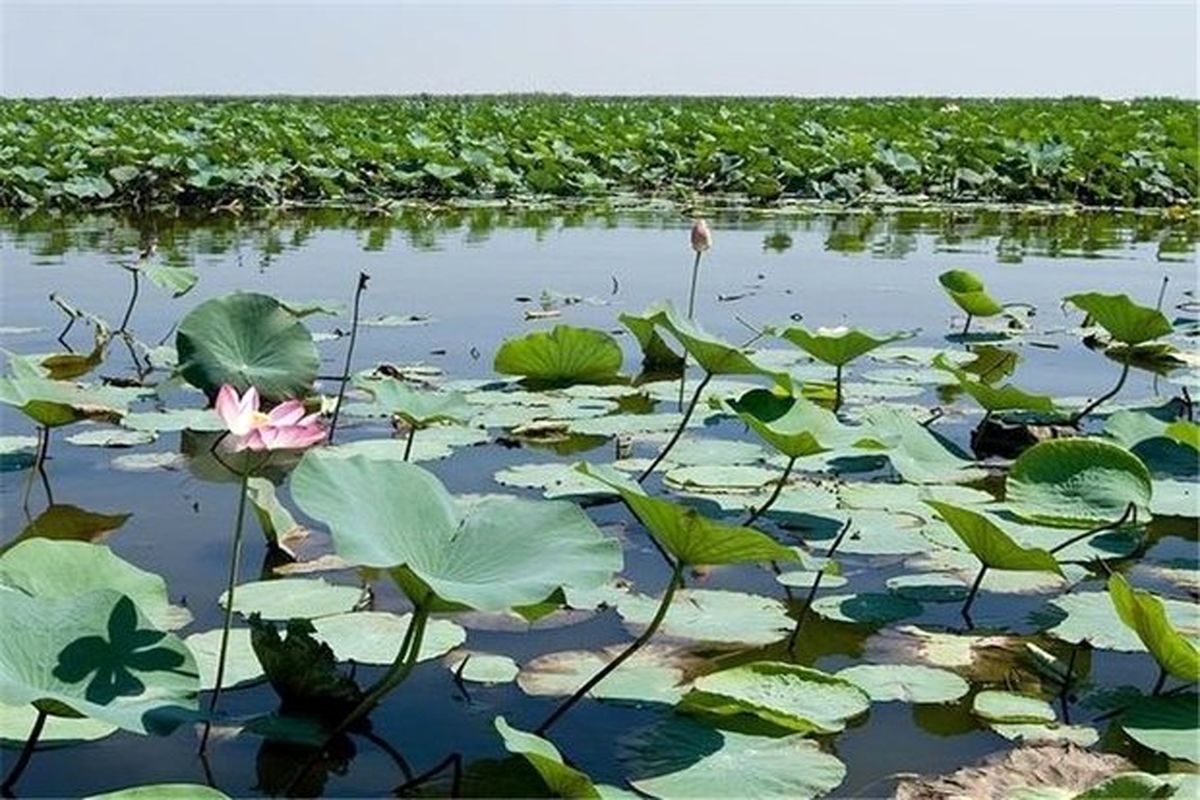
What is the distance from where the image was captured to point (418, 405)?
205 centimetres

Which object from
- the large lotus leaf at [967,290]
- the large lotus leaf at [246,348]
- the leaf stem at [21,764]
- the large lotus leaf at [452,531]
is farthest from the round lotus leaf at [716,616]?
the large lotus leaf at [967,290]

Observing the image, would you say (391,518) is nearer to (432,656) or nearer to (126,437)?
(432,656)

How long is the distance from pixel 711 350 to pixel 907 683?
604 mm

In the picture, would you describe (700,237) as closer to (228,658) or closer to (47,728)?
(228,658)

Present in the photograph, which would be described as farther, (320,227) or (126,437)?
(320,227)

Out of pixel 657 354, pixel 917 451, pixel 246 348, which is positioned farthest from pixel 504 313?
pixel 917 451

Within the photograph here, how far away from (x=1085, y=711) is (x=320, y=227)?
624 cm

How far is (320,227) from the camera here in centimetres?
732

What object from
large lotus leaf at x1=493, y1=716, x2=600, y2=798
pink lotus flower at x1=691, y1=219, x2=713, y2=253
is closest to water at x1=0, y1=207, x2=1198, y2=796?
large lotus leaf at x1=493, y1=716, x2=600, y2=798

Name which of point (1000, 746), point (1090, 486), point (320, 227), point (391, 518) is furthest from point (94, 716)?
point (320, 227)

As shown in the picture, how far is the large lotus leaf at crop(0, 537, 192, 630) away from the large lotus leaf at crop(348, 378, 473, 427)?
62cm

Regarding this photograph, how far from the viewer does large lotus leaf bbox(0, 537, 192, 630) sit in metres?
1.36

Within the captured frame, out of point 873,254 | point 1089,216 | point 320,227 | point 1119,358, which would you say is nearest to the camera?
point 1119,358

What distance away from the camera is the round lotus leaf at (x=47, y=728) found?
4.20 feet
